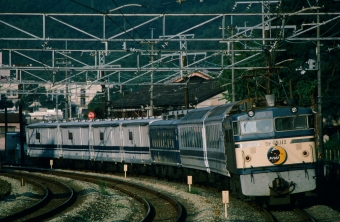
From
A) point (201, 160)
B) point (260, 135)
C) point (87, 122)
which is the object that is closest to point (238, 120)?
point (260, 135)

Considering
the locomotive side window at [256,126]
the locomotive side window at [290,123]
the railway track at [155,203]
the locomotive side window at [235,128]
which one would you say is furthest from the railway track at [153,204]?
the locomotive side window at [290,123]

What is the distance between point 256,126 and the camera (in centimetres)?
1866

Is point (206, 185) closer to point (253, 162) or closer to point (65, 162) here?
point (253, 162)

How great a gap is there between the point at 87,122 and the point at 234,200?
2343 centimetres

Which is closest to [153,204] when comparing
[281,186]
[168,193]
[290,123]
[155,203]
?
[155,203]

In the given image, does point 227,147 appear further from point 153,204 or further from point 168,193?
point 168,193

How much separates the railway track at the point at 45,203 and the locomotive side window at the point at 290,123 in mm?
6750

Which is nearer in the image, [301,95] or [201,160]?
[201,160]

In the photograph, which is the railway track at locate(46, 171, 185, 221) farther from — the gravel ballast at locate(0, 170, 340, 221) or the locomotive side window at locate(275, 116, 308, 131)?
the locomotive side window at locate(275, 116, 308, 131)

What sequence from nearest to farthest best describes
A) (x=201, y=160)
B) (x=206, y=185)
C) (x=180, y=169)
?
(x=201, y=160)
(x=206, y=185)
(x=180, y=169)

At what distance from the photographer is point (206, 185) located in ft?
91.8

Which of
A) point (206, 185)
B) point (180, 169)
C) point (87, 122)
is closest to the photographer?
point (206, 185)

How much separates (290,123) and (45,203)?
30.0ft

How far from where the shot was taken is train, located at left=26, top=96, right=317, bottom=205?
18.2 m
